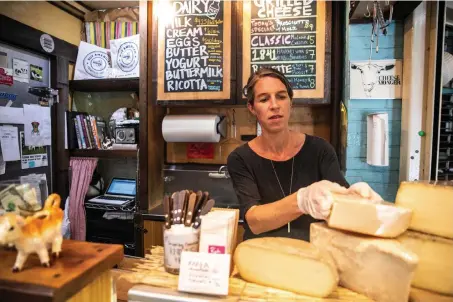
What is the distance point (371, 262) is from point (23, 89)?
127 inches

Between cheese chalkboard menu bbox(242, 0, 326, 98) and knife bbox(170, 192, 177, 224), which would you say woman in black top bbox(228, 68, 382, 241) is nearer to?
knife bbox(170, 192, 177, 224)

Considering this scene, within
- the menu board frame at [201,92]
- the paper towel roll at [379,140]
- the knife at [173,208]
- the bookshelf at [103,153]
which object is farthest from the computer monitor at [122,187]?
the knife at [173,208]

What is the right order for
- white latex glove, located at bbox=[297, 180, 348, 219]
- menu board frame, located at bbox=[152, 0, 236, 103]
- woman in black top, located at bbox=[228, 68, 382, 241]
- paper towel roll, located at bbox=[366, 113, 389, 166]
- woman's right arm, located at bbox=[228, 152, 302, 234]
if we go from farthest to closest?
1. menu board frame, located at bbox=[152, 0, 236, 103]
2. paper towel roll, located at bbox=[366, 113, 389, 166]
3. woman in black top, located at bbox=[228, 68, 382, 241]
4. woman's right arm, located at bbox=[228, 152, 302, 234]
5. white latex glove, located at bbox=[297, 180, 348, 219]

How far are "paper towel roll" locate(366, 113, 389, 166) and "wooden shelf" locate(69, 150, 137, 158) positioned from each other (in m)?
2.18

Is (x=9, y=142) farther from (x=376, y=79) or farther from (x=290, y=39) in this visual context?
(x=376, y=79)

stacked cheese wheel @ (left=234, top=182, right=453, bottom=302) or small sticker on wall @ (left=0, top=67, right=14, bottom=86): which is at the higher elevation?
small sticker on wall @ (left=0, top=67, right=14, bottom=86)

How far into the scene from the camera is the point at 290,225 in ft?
5.17

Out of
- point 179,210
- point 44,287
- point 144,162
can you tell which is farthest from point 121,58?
point 44,287

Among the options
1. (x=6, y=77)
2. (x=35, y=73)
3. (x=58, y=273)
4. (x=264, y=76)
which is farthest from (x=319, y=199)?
(x=35, y=73)

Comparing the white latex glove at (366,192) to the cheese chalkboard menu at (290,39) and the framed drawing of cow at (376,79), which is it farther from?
the framed drawing of cow at (376,79)

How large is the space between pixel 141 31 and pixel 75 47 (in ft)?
4.04

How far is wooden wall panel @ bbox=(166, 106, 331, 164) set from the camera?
278cm

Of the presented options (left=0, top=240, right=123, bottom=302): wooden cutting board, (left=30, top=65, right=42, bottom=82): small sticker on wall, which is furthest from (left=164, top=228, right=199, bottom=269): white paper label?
(left=30, top=65, right=42, bottom=82): small sticker on wall

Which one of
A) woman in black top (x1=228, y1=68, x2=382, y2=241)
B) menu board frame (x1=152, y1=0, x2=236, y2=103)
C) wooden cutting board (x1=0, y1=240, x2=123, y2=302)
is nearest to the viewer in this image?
wooden cutting board (x1=0, y1=240, x2=123, y2=302)
